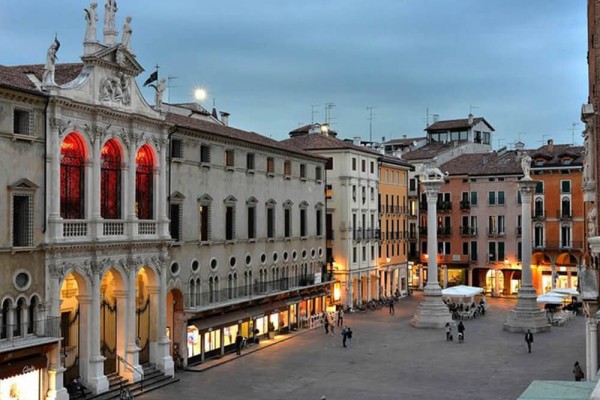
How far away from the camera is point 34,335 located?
29.9 m

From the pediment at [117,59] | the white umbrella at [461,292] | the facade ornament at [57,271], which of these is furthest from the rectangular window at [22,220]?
the white umbrella at [461,292]

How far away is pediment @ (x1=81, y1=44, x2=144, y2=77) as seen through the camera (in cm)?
3300

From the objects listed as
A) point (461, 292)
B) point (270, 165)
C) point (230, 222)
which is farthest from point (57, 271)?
point (461, 292)

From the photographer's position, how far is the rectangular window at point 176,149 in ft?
129

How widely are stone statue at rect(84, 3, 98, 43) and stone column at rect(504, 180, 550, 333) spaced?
110 feet

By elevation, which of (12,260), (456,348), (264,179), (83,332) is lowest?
(456,348)

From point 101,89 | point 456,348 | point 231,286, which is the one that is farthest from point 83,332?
point 456,348

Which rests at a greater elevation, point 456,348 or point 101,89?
point 101,89

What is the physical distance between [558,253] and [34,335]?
5613cm

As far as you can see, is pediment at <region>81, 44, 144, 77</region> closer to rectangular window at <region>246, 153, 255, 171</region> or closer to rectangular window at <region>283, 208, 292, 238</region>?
rectangular window at <region>246, 153, 255, 171</region>

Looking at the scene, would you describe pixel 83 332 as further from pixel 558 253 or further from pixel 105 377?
pixel 558 253

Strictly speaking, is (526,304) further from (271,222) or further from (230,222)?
(230,222)

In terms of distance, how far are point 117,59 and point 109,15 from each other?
204 cm

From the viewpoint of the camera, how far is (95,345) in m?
32.7
